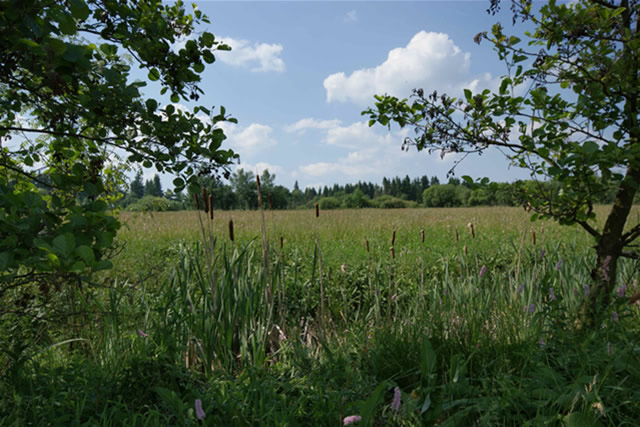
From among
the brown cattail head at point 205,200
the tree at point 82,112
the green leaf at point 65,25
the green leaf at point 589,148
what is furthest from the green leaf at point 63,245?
the green leaf at point 589,148

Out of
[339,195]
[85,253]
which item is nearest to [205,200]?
[85,253]

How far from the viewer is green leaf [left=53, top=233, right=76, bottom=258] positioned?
4.10ft

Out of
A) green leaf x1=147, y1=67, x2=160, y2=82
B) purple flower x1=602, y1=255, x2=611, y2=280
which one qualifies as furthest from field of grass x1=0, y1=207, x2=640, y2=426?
green leaf x1=147, y1=67, x2=160, y2=82

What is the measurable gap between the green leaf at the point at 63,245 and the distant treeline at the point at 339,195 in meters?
0.95

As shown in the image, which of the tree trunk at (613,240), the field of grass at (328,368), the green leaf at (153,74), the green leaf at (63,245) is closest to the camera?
the green leaf at (63,245)

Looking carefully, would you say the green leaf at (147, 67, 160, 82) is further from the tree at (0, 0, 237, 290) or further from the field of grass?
the field of grass

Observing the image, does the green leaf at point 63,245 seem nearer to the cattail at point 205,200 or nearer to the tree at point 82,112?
the tree at point 82,112

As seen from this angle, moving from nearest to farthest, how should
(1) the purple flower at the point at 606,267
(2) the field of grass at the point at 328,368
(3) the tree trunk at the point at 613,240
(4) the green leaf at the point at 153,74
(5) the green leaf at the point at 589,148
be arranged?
(2) the field of grass at the point at 328,368
(5) the green leaf at the point at 589,148
(4) the green leaf at the point at 153,74
(1) the purple flower at the point at 606,267
(3) the tree trunk at the point at 613,240

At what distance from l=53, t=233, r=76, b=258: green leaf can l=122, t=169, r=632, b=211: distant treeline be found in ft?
3.12

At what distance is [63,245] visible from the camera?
1258 mm

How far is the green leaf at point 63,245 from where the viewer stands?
4.10 feet

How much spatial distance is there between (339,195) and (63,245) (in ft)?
360

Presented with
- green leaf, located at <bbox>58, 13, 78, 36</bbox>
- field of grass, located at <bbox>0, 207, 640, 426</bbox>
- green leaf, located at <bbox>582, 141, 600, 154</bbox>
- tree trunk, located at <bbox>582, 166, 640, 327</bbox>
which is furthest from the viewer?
tree trunk, located at <bbox>582, 166, 640, 327</bbox>

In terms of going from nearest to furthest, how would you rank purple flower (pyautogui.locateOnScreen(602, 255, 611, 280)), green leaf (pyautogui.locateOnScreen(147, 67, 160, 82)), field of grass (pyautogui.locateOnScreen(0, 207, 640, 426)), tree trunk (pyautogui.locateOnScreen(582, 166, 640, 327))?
1. field of grass (pyautogui.locateOnScreen(0, 207, 640, 426))
2. green leaf (pyautogui.locateOnScreen(147, 67, 160, 82))
3. purple flower (pyautogui.locateOnScreen(602, 255, 611, 280))
4. tree trunk (pyautogui.locateOnScreen(582, 166, 640, 327))
